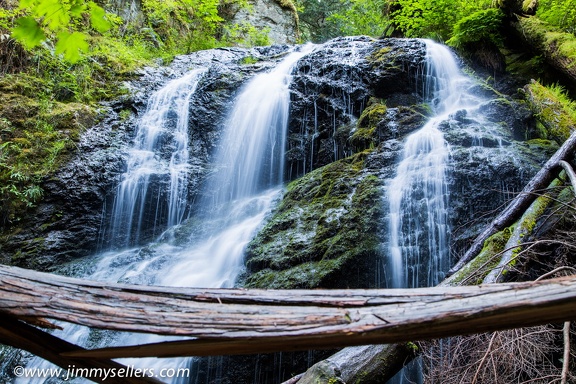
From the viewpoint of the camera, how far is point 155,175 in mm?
8055

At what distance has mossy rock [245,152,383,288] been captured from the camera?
15.4ft

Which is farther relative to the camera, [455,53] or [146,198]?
[455,53]

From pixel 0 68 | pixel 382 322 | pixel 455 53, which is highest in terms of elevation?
pixel 455 53

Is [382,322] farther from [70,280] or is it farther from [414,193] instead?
[414,193]

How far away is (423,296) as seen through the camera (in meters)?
0.79

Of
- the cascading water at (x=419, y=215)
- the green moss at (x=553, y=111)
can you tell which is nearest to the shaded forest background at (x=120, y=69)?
the green moss at (x=553, y=111)

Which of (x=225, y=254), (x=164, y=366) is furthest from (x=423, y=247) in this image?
(x=164, y=366)

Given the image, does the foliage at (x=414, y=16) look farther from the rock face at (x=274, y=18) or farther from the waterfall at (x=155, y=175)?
the waterfall at (x=155, y=175)

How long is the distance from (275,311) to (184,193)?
767cm

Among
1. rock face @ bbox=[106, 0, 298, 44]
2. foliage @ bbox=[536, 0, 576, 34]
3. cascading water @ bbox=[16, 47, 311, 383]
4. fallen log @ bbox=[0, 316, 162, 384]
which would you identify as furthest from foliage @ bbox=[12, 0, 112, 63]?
rock face @ bbox=[106, 0, 298, 44]

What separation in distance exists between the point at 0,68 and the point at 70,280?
31.4 feet

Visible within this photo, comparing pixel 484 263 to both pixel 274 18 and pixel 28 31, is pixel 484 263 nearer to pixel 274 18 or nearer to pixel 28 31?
pixel 28 31

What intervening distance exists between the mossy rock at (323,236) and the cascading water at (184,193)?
0.72 meters

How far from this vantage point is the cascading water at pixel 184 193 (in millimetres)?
6059
